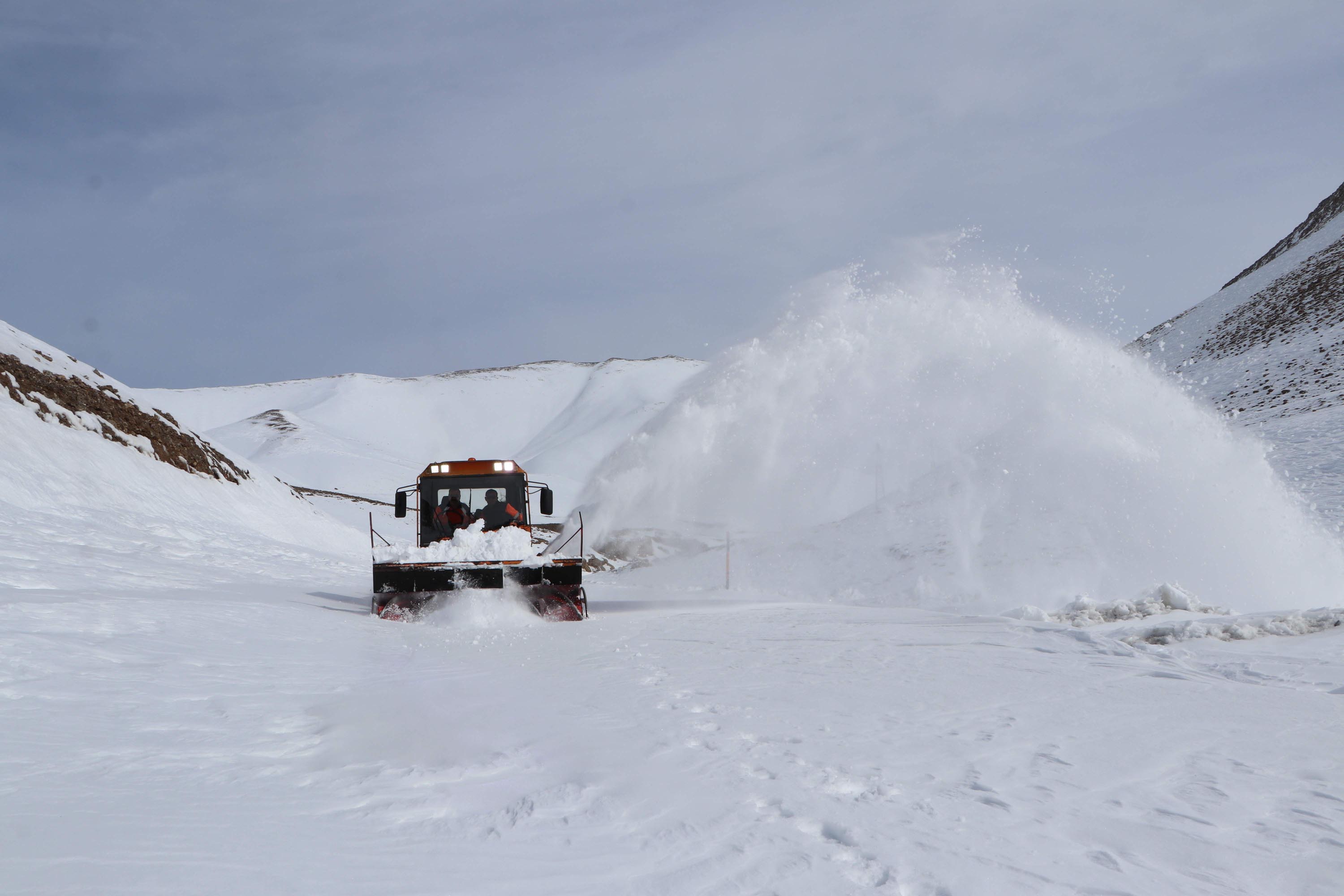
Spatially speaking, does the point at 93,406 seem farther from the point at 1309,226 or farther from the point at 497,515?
the point at 1309,226

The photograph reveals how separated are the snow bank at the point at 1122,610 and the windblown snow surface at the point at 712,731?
55 mm

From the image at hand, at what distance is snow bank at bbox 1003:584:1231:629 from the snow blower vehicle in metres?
6.03

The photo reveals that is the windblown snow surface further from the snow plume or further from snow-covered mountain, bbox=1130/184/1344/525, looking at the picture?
snow-covered mountain, bbox=1130/184/1344/525

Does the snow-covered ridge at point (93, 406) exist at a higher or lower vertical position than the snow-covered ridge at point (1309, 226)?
lower

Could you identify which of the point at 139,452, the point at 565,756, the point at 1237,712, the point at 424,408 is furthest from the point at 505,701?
the point at 424,408

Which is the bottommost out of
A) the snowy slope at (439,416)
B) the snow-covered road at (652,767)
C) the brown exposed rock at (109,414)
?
the snow-covered road at (652,767)

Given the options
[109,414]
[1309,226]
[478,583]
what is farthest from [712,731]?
[1309,226]

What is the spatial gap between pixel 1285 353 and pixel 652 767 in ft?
131

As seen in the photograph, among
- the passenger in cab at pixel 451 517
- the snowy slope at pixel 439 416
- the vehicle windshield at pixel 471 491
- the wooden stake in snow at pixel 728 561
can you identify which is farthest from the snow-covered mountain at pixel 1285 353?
the snowy slope at pixel 439 416

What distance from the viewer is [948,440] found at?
2056 centimetres

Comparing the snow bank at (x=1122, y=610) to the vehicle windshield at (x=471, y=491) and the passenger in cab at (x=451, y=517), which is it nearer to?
the vehicle windshield at (x=471, y=491)

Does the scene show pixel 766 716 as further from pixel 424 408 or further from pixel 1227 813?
pixel 424 408

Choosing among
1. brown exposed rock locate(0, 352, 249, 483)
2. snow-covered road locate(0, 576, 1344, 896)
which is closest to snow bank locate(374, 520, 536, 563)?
snow-covered road locate(0, 576, 1344, 896)

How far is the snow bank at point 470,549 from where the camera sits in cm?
1129
